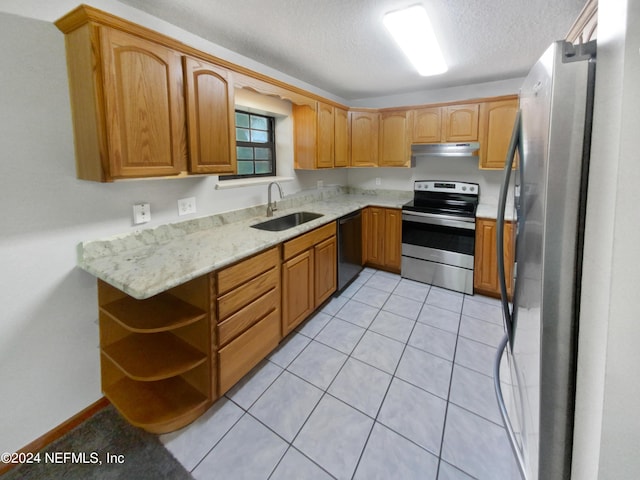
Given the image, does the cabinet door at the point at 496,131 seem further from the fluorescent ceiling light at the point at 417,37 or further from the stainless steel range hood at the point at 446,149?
the fluorescent ceiling light at the point at 417,37

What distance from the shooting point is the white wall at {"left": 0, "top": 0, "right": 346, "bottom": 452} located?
1.36 m

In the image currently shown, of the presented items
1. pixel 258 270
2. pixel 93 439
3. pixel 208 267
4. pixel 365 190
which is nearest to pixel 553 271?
pixel 208 267

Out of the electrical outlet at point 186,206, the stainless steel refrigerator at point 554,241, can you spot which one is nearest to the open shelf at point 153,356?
the electrical outlet at point 186,206

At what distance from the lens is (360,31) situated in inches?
82.4

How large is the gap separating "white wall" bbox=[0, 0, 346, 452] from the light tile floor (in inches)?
27.4

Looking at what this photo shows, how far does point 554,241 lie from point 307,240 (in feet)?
6.16

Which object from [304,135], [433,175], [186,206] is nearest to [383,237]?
[433,175]

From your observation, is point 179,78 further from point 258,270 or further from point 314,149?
point 314,149

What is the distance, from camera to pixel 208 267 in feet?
5.09

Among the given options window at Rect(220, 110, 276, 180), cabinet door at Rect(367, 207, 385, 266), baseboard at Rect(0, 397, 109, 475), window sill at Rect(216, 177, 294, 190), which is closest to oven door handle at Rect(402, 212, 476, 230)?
cabinet door at Rect(367, 207, 385, 266)

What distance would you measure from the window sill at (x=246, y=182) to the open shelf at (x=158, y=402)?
145 cm

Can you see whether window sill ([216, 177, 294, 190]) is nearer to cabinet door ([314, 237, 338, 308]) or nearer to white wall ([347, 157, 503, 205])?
cabinet door ([314, 237, 338, 308])

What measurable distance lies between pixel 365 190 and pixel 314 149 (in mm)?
1460

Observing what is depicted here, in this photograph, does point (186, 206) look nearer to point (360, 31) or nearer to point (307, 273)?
point (307, 273)
